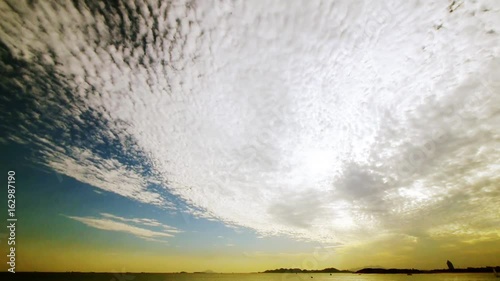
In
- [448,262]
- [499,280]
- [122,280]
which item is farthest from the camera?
[448,262]

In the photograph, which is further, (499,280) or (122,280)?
(122,280)

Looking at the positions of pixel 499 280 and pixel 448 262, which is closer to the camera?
pixel 499 280

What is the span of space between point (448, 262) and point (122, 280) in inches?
9731

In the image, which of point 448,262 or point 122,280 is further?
point 448,262

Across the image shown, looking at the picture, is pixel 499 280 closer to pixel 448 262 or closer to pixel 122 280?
pixel 448 262

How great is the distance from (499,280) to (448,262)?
82743 millimetres

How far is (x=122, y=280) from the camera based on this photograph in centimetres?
16875

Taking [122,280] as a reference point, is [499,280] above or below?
above

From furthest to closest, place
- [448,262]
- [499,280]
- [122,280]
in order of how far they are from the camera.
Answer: [448,262], [122,280], [499,280]

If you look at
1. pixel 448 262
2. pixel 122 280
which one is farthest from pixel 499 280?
pixel 122 280

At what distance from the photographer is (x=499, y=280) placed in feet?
385

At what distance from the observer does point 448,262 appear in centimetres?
18800
